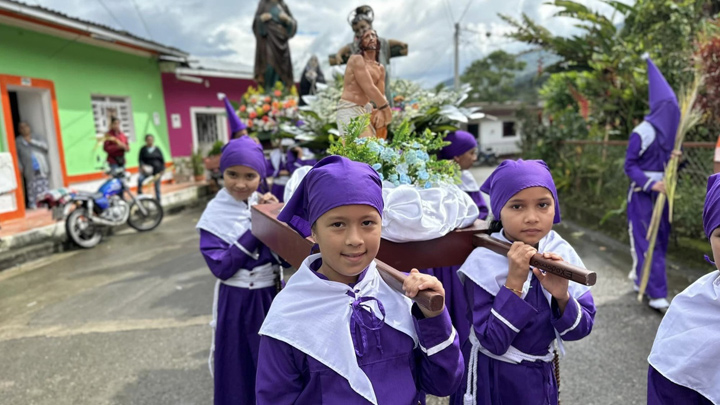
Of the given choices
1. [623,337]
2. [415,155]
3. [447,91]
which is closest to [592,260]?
[623,337]

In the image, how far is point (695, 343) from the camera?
1352 mm

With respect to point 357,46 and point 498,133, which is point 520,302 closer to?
point 357,46

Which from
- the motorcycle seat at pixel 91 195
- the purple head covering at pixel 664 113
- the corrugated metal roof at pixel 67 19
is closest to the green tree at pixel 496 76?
the corrugated metal roof at pixel 67 19

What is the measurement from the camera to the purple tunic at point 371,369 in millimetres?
1420

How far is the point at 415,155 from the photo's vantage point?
6.97ft

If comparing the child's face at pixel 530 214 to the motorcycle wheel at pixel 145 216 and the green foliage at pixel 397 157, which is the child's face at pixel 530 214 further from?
the motorcycle wheel at pixel 145 216

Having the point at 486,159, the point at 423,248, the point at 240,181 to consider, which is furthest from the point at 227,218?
the point at 486,159

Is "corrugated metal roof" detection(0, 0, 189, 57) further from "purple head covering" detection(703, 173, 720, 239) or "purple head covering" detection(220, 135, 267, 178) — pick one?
"purple head covering" detection(703, 173, 720, 239)

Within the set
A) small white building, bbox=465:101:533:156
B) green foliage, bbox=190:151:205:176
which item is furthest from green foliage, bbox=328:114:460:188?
small white building, bbox=465:101:533:156

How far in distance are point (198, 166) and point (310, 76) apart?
8532mm

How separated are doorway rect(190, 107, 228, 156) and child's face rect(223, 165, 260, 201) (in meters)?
12.9

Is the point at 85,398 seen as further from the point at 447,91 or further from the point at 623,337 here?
the point at 623,337

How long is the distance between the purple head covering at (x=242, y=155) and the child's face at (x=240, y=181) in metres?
0.03

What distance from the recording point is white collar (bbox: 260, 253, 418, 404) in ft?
4.56
